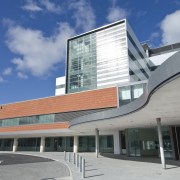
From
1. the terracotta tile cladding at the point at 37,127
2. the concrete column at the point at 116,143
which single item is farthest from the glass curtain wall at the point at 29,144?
the concrete column at the point at 116,143

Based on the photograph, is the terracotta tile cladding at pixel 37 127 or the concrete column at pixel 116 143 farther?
the terracotta tile cladding at pixel 37 127

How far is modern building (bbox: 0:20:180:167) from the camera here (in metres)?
14.2

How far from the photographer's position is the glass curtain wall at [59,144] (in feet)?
136

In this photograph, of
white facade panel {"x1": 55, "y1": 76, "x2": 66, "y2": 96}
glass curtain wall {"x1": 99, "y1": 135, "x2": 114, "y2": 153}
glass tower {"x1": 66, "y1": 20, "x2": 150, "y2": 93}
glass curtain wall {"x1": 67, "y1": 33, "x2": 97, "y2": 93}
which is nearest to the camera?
glass curtain wall {"x1": 99, "y1": 135, "x2": 114, "y2": 153}

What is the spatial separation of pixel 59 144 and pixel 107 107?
15.2m

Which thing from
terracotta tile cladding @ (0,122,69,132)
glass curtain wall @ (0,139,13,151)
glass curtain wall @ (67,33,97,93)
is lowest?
glass curtain wall @ (0,139,13,151)

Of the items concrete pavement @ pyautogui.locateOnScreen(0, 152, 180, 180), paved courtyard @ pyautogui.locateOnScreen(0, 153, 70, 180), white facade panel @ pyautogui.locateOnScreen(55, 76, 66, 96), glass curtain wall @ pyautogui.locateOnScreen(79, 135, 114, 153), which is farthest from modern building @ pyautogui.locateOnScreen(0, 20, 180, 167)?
white facade panel @ pyautogui.locateOnScreen(55, 76, 66, 96)

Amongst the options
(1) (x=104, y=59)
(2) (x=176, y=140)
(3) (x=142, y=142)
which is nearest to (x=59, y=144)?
(3) (x=142, y=142)

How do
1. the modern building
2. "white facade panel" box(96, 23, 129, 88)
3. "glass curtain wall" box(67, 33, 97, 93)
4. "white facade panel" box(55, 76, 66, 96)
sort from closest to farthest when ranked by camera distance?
1. the modern building
2. "white facade panel" box(96, 23, 129, 88)
3. "glass curtain wall" box(67, 33, 97, 93)
4. "white facade panel" box(55, 76, 66, 96)

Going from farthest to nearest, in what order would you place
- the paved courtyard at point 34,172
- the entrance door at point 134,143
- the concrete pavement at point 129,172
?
the entrance door at point 134,143 → the paved courtyard at point 34,172 → the concrete pavement at point 129,172

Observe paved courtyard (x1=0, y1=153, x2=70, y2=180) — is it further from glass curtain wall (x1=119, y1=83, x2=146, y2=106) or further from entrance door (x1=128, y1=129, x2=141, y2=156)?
glass curtain wall (x1=119, y1=83, x2=146, y2=106)

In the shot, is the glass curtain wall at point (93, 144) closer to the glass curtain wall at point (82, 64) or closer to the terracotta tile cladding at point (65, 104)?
the terracotta tile cladding at point (65, 104)

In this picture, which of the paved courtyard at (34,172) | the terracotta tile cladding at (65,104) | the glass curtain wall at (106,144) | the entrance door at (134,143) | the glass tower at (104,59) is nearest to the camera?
the paved courtyard at (34,172)

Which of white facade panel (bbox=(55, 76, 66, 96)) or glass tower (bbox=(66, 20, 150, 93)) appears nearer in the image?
glass tower (bbox=(66, 20, 150, 93))
